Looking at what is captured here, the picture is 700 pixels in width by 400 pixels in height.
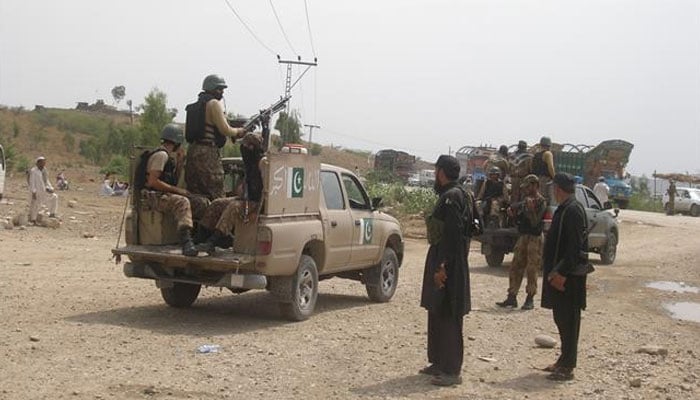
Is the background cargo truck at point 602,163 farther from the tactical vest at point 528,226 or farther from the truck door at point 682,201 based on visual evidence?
the tactical vest at point 528,226

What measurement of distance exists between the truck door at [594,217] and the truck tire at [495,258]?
1.96 m

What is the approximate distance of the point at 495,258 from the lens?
17656mm

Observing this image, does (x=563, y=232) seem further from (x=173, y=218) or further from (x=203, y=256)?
(x=173, y=218)

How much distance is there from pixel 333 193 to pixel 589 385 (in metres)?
4.30

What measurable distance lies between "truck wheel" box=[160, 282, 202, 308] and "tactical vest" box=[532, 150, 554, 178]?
290 inches

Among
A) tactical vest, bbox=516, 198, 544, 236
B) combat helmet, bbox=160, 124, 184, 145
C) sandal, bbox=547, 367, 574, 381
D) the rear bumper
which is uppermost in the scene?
combat helmet, bbox=160, 124, 184, 145

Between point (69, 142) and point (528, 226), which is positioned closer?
point (528, 226)

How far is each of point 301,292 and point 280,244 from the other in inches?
34.9

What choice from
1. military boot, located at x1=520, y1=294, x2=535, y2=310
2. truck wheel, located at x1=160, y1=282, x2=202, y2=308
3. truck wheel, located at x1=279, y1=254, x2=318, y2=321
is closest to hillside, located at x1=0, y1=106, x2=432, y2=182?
truck wheel, located at x1=160, y1=282, x2=202, y2=308

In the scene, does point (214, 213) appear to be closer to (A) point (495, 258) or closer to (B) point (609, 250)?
(A) point (495, 258)

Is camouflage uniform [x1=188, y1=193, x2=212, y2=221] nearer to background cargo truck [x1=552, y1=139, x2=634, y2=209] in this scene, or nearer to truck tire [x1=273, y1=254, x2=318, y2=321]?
truck tire [x1=273, y1=254, x2=318, y2=321]

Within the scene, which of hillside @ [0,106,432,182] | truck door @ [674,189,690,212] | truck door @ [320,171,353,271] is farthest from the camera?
hillside @ [0,106,432,182]

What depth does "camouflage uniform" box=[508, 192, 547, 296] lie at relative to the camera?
464 inches

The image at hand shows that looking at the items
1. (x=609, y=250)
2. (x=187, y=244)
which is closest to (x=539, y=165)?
(x=609, y=250)
